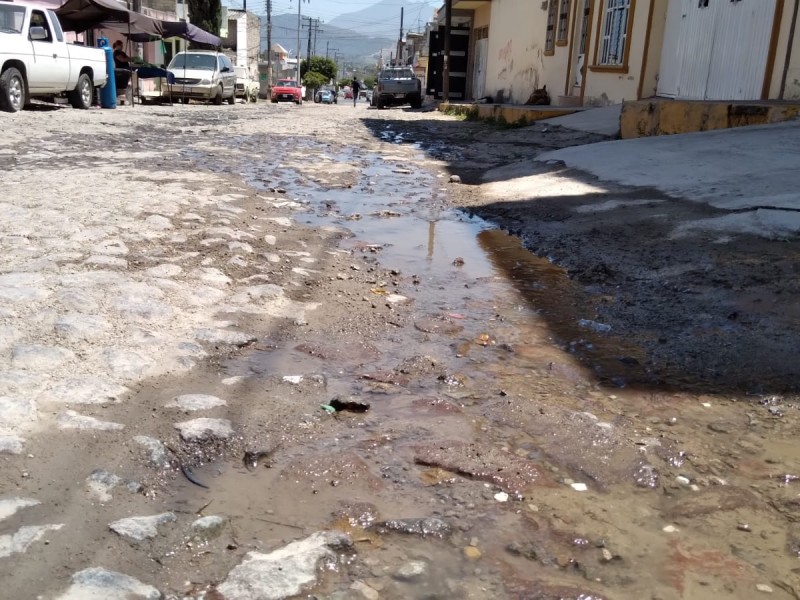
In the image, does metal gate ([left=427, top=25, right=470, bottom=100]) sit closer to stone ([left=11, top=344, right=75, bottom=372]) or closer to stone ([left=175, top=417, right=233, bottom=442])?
stone ([left=11, top=344, right=75, bottom=372])

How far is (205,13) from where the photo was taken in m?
40.8

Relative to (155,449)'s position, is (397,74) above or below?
above

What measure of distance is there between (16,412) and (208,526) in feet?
2.57

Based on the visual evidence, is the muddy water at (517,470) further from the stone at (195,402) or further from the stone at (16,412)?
the stone at (16,412)

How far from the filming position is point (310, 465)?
2133mm

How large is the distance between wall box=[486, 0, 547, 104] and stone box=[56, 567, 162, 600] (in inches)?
728

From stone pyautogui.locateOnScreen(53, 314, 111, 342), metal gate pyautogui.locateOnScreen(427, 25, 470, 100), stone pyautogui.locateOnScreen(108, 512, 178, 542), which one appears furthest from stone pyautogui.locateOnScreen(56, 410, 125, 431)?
metal gate pyautogui.locateOnScreen(427, 25, 470, 100)

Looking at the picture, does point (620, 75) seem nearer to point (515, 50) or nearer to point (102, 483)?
point (515, 50)

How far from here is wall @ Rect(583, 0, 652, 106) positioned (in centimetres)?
Answer: 1217

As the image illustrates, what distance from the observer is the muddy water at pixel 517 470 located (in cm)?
171

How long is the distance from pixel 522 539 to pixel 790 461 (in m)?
0.96

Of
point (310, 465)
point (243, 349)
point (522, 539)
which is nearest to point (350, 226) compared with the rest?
point (243, 349)

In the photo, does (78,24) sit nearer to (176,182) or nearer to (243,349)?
(176,182)

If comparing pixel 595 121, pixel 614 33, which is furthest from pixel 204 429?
pixel 614 33
